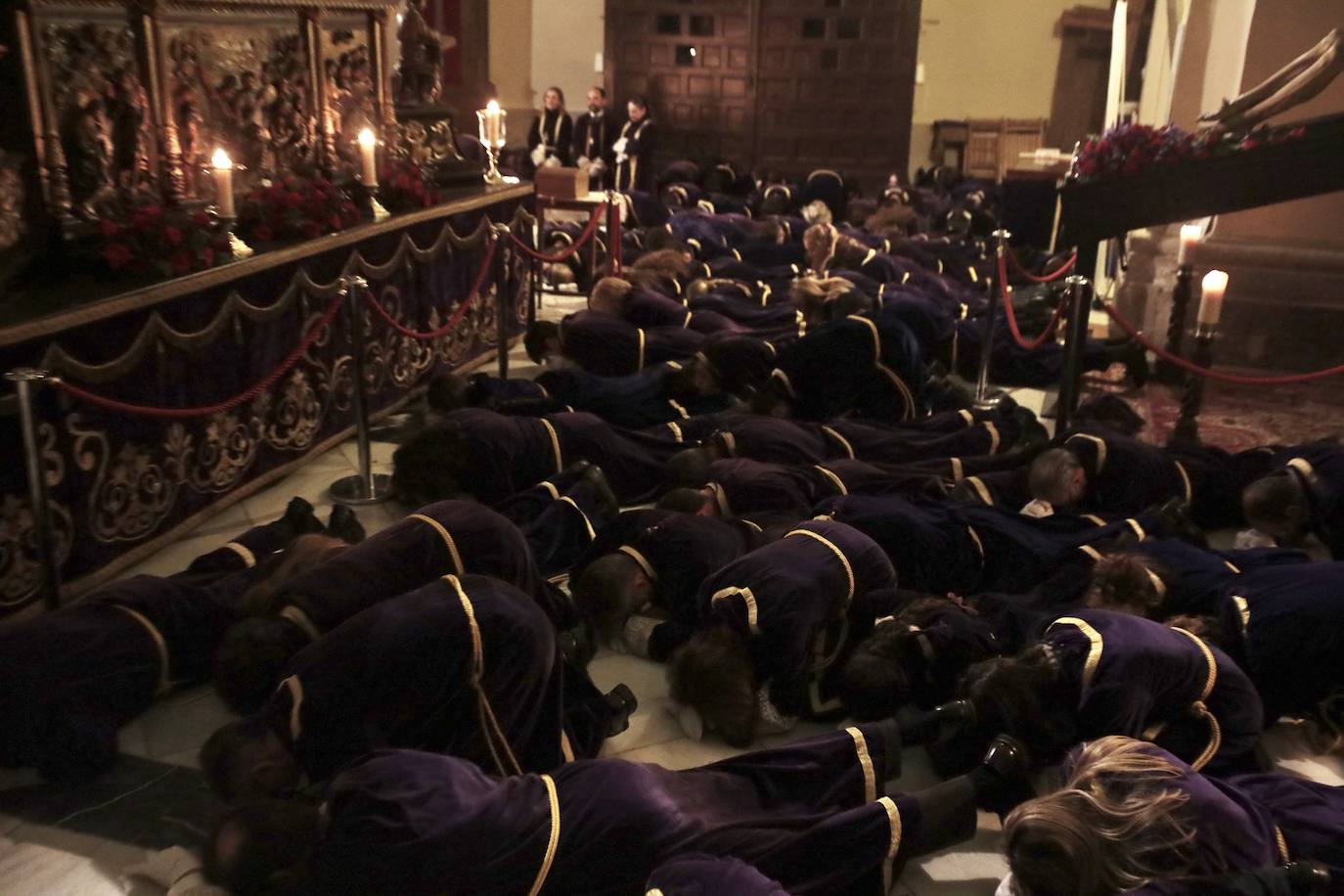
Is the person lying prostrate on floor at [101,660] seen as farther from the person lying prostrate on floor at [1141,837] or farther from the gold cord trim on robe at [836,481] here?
the person lying prostrate on floor at [1141,837]

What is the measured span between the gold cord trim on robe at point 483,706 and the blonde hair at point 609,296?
452 cm

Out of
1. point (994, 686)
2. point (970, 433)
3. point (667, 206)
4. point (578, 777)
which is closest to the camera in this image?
point (578, 777)

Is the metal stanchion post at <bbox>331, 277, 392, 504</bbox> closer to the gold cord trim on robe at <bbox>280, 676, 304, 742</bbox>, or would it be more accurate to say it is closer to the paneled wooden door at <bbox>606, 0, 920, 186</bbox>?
the gold cord trim on robe at <bbox>280, 676, 304, 742</bbox>

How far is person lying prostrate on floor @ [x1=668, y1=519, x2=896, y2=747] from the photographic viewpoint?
391cm

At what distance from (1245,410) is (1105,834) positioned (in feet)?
18.2

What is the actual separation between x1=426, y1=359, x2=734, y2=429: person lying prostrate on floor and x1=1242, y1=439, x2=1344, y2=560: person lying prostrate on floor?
294 centimetres

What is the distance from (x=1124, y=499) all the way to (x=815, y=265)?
178 inches

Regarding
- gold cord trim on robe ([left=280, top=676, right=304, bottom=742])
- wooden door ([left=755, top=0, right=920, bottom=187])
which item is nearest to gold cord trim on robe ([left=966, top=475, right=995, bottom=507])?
gold cord trim on robe ([left=280, top=676, right=304, bottom=742])

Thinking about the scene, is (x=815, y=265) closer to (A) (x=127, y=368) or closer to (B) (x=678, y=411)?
(B) (x=678, y=411)

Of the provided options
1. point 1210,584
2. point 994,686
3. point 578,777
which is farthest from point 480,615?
point 1210,584

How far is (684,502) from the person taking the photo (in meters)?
4.96

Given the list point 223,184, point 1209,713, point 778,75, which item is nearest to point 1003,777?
point 1209,713

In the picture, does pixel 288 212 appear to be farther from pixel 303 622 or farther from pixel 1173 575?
pixel 1173 575

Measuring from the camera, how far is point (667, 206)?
1323 centimetres
